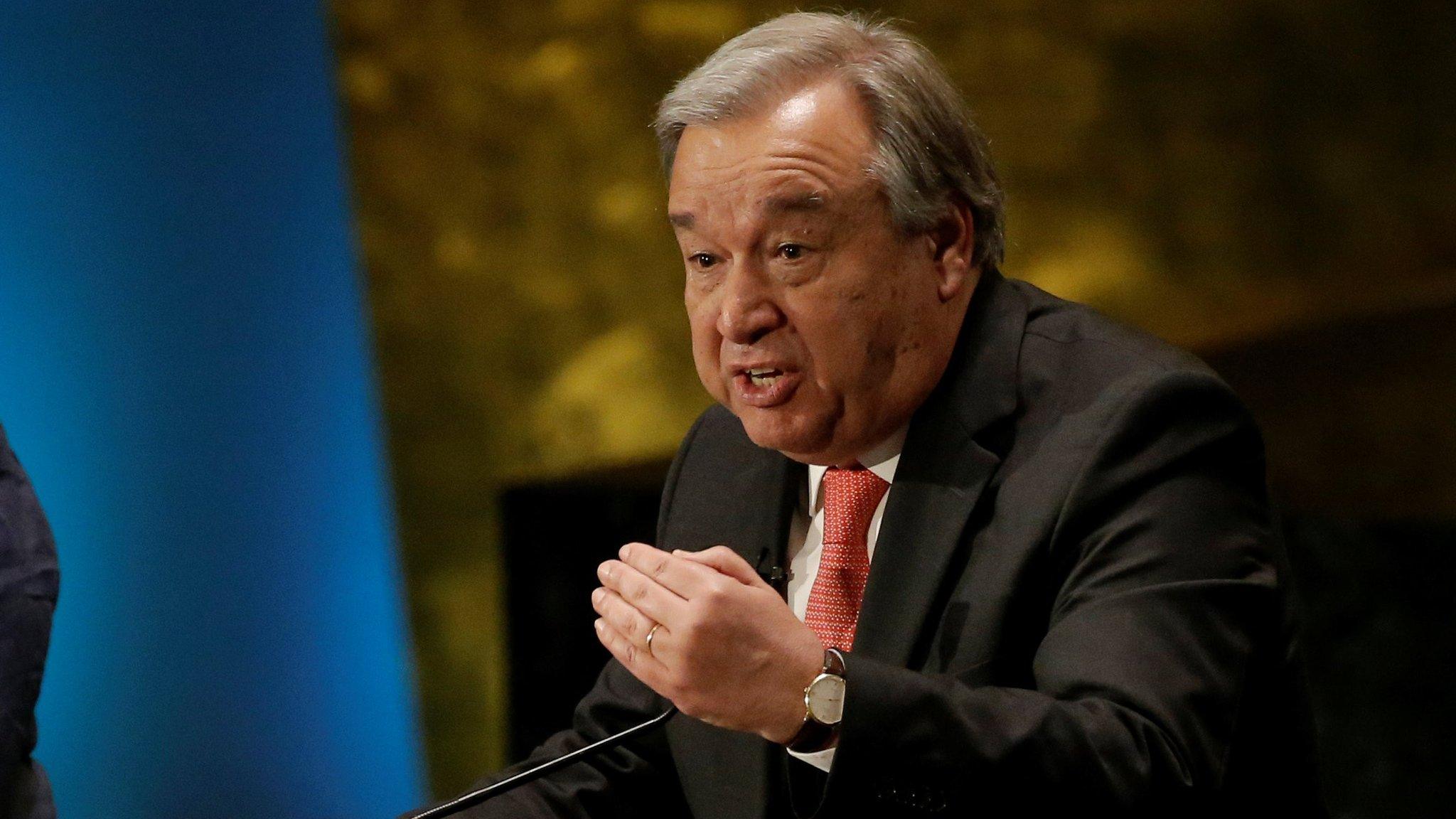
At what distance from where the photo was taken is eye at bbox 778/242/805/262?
5.16 feet

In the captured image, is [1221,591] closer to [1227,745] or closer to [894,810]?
[1227,745]

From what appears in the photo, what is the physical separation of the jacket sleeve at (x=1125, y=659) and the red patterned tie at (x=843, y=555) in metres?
0.18

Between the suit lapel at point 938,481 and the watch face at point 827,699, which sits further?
the suit lapel at point 938,481

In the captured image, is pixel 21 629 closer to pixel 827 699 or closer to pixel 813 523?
pixel 813 523

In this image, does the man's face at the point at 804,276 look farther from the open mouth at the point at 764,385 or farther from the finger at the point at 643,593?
the finger at the point at 643,593

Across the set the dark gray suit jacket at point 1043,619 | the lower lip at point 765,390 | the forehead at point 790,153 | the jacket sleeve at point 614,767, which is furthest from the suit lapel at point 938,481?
the jacket sleeve at point 614,767

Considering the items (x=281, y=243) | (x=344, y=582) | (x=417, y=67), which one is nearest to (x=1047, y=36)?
(x=417, y=67)

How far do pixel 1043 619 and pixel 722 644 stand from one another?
0.42 m

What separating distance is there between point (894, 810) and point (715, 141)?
2.24 feet

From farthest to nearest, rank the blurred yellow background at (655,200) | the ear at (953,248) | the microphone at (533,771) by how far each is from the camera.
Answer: the blurred yellow background at (655,200) → the ear at (953,248) → the microphone at (533,771)

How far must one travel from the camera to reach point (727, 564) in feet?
4.23

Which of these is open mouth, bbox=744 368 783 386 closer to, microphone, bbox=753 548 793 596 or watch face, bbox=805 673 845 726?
microphone, bbox=753 548 793 596

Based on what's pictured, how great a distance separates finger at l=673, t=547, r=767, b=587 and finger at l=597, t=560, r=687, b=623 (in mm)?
36

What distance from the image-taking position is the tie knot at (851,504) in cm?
171
